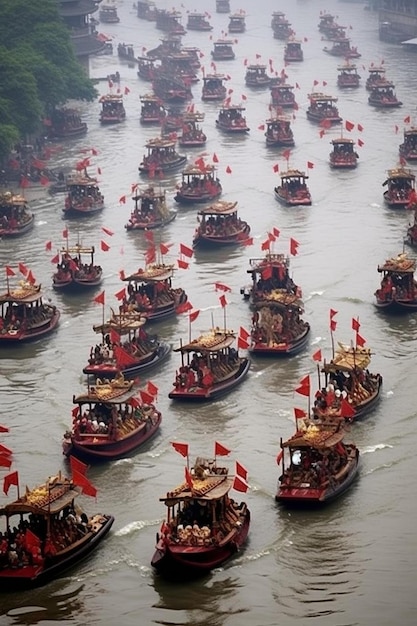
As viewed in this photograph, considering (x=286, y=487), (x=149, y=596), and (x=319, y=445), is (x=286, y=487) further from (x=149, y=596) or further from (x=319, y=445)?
(x=149, y=596)

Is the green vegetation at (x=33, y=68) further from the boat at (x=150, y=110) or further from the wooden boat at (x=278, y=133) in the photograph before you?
the wooden boat at (x=278, y=133)

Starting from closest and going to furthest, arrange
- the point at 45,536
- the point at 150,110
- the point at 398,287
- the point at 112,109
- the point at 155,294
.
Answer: the point at 45,536 → the point at 155,294 → the point at 398,287 → the point at 150,110 → the point at 112,109

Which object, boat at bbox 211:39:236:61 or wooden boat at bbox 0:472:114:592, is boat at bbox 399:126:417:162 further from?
wooden boat at bbox 0:472:114:592

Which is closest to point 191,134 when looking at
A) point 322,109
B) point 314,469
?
point 322,109

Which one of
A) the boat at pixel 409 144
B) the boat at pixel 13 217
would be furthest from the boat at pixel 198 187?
the boat at pixel 409 144

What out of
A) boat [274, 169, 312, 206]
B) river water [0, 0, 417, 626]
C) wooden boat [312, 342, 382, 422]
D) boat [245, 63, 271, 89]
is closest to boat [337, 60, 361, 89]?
boat [245, 63, 271, 89]

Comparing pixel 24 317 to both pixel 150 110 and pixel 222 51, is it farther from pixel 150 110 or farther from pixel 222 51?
pixel 222 51

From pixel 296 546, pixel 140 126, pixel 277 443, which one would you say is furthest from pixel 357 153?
pixel 296 546
